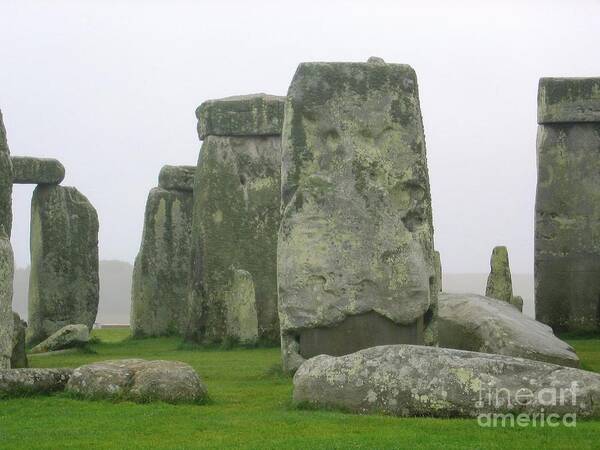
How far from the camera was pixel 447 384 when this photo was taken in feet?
40.0

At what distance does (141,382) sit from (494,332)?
5649 millimetres

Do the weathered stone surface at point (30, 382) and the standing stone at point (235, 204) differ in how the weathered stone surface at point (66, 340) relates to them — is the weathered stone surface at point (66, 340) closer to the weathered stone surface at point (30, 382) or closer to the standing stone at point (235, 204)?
the standing stone at point (235, 204)

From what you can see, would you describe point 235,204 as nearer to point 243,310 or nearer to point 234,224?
point 234,224

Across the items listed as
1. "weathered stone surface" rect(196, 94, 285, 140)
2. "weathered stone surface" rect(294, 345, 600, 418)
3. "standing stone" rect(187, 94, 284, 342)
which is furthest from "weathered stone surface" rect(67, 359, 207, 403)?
"weathered stone surface" rect(196, 94, 285, 140)

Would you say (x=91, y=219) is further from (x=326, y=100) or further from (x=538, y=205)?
(x=326, y=100)

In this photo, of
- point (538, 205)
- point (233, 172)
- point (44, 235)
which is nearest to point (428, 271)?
point (233, 172)

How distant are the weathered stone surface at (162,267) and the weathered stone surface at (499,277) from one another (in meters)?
6.96

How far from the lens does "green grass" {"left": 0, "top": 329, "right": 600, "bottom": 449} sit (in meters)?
11.2

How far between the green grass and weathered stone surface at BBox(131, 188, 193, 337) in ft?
49.8

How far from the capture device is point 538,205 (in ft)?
92.7

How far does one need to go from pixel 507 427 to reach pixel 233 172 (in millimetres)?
14983

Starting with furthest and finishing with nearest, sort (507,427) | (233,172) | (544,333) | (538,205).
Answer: (538,205)
(233,172)
(544,333)
(507,427)

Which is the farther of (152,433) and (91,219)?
(91,219)

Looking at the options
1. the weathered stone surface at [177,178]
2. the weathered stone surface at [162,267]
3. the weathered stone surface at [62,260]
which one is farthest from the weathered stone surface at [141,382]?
the weathered stone surface at [177,178]
